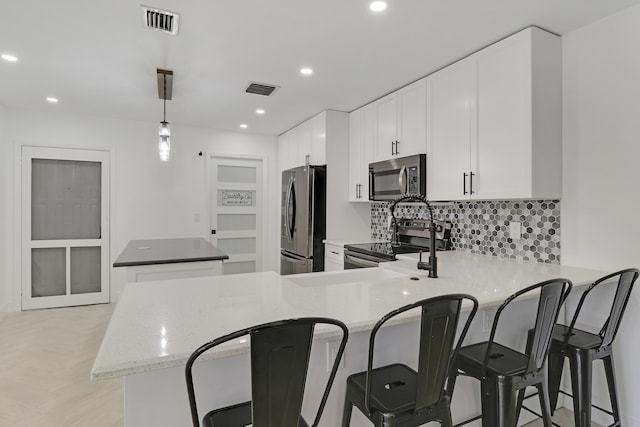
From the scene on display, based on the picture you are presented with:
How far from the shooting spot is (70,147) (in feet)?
14.2

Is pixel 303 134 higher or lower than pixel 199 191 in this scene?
higher

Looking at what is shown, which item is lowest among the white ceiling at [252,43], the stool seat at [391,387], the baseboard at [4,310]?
the baseboard at [4,310]

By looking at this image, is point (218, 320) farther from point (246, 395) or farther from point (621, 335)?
point (621, 335)

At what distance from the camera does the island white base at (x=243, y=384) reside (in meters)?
1.18

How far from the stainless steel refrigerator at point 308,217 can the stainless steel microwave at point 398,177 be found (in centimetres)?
63

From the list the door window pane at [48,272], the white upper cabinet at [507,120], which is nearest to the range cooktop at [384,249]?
the white upper cabinet at [507,120]

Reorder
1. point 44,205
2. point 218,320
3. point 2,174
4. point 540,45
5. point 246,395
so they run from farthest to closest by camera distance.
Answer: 1. point 44,205
2. point 2,174
3. point 540,45
4. point 246,395
5. point 218,320

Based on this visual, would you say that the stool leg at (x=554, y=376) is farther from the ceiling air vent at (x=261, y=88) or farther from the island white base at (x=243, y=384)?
the ceiling air vent at (x=261, y=88)

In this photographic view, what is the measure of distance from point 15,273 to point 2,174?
118 centimetres

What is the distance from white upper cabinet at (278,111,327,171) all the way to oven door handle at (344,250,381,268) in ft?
3.74

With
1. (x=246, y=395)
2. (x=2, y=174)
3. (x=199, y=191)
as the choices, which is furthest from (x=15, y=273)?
(x=246, y=395)

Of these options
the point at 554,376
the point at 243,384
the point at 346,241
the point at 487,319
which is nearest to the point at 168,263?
the point at 243,384

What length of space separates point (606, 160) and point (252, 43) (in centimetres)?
236

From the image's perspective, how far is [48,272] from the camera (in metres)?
4.36
